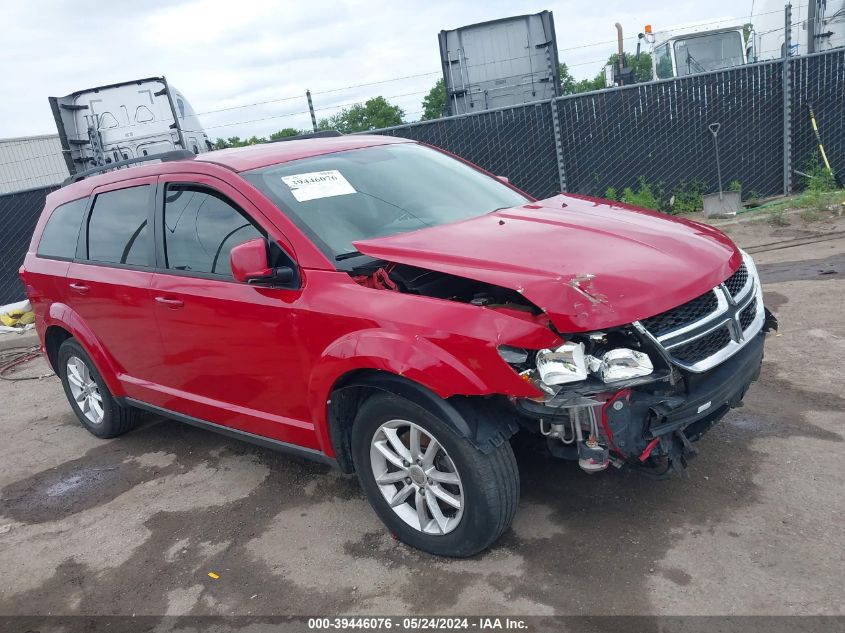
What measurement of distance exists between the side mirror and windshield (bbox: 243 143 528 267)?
8.5 inches

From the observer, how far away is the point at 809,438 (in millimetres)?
3752

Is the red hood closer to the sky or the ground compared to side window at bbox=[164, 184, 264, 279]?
closer to the ground

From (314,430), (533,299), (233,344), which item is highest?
(533,299)

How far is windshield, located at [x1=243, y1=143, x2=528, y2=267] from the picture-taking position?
3500mm

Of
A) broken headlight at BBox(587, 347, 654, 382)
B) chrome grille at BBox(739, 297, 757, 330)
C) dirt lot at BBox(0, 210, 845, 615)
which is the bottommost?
dirt lot at BBox(0, 210, 845, 615)

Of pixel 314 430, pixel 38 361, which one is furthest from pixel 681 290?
pixel 38 361

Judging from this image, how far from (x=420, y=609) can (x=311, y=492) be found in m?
1.30

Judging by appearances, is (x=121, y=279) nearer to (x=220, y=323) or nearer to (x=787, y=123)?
(x=220, y=323)

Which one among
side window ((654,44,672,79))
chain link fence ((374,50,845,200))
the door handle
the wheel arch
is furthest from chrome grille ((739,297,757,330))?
side window ((654,44,672,79))

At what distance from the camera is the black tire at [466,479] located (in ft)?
9.41

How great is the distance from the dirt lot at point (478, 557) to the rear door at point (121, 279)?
794 millimetres

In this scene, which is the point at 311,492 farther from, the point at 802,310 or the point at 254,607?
the point at 802,310

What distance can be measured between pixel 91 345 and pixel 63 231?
897mm

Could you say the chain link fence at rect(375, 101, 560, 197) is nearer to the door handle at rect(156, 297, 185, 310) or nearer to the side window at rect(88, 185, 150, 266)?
the side window at rect(88, 185, 150, 266)
